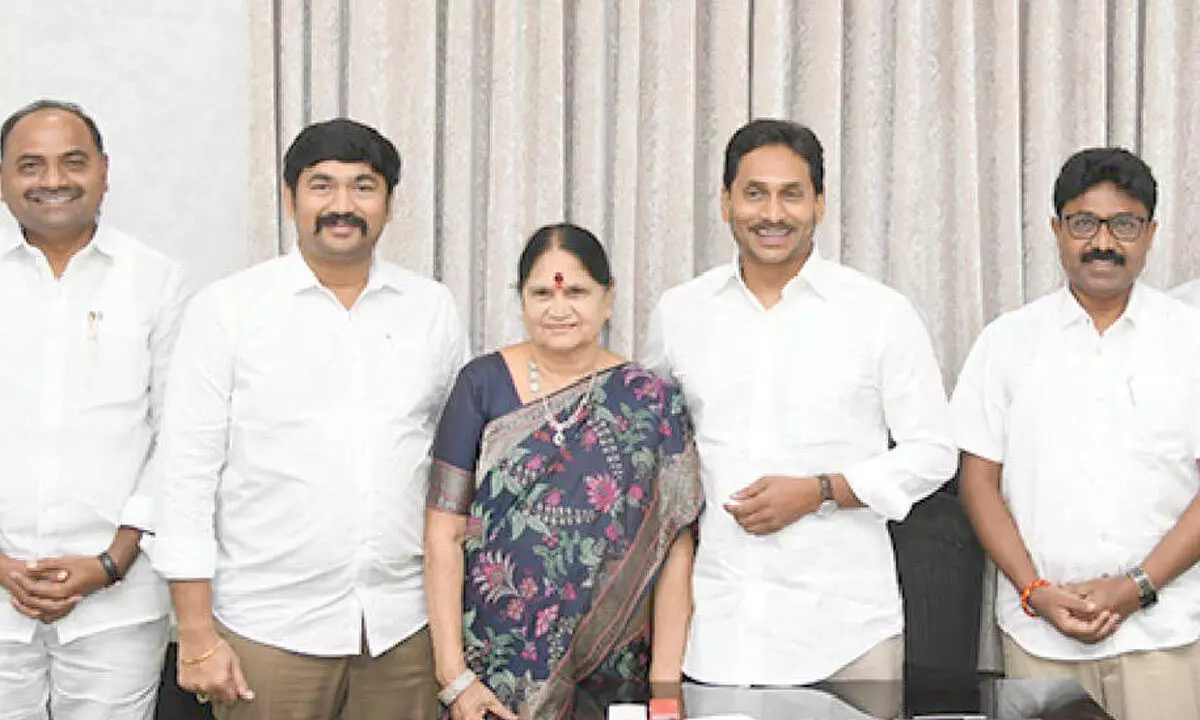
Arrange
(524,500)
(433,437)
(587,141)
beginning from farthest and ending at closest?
(587,141)
(433,437)
(524,500)

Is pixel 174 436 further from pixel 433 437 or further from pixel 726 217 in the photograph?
pixel 726 217

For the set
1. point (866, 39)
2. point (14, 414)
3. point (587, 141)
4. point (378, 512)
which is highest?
point (866, 39)

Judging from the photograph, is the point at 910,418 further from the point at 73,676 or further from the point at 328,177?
the point at 73,676

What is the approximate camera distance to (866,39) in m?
3.33

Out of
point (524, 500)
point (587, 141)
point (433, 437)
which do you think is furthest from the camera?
point (587, 141)

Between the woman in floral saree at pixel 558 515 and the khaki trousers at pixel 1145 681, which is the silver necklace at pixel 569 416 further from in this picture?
the khaki trousers at pixel 1145 681

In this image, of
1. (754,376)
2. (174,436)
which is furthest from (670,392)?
(174,436)

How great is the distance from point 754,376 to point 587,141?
1.04 metres

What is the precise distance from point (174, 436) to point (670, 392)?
36.2 inches

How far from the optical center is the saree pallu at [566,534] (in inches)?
94.2

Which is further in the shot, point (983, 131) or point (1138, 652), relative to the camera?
point (983, 131)

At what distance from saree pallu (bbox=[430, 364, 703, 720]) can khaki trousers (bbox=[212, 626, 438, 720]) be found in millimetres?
184

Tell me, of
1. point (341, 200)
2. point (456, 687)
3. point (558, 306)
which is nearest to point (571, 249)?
Result: point (558, 306)

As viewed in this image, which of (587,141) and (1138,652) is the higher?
(587,141)
